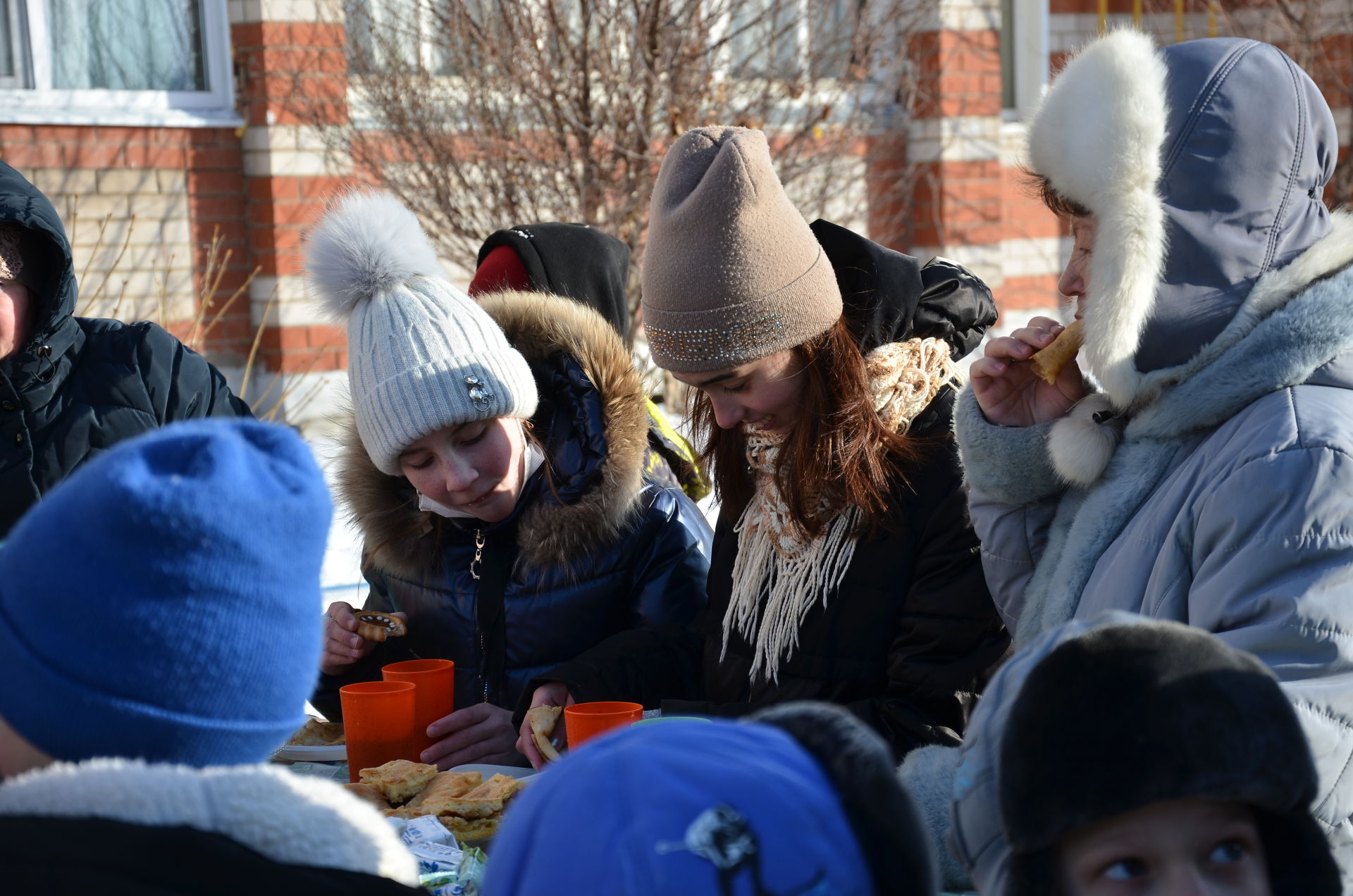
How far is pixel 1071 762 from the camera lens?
115 cm

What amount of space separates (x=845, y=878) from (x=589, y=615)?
1.78m

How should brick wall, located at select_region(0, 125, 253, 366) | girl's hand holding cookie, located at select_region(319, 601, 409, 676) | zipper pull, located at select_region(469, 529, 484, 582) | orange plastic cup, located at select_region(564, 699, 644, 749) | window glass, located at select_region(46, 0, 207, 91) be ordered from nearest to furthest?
1. orange plastic cup, located at select_region(564, 699, 644, 749)
2. girl's hand holding cookie, located at select_region(319, 601, 409, 676)
3. zipper pull, located at select_region(469, 529, 484, 582)
4. brick wall, located at select_region(0, 125, 253, 366)
5. window glass, located at select_region(46, 0, 207, 91)

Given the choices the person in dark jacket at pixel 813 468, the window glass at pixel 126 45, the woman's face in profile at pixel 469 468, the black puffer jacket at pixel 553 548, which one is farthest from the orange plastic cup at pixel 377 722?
the window glass at pixel 126 45

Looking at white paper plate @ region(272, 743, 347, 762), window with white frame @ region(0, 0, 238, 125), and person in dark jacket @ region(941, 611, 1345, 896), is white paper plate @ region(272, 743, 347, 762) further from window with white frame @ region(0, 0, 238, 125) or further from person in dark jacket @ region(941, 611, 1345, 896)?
window with white frame @ region(0, 0, 238, 125)

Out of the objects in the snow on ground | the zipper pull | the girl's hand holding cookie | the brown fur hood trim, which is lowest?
the snow on ground

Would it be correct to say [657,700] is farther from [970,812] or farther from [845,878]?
[845,878]

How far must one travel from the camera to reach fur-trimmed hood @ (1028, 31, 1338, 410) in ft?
5.51

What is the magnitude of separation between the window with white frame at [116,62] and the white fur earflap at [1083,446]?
6222 millimetres

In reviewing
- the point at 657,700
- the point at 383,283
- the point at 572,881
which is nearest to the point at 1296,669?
the point at 572,881

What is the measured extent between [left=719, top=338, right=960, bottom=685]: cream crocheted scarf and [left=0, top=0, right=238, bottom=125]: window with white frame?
5.68 m

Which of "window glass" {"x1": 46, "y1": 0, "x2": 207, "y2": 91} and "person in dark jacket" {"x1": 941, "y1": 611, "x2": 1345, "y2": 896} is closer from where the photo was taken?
"person in dark jacket" {"x1": 941, "y1": 611, "x2": 1345, "y2": 896}

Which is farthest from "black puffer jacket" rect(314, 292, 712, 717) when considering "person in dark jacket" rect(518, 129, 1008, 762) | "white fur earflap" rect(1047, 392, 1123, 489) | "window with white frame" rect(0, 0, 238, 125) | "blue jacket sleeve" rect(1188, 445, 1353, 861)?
"window with white frame" rect(0, 0, 238, 125)

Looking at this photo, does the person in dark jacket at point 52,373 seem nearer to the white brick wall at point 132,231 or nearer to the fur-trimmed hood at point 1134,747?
the fur-trimmed hood at point 1134,747

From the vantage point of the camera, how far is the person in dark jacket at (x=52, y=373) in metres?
2.83
